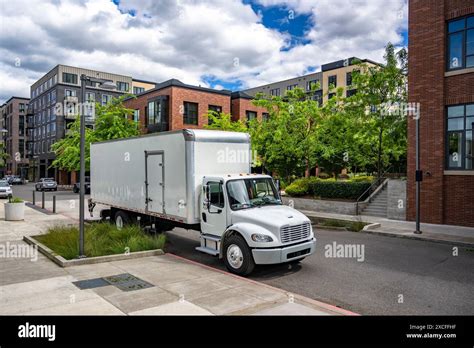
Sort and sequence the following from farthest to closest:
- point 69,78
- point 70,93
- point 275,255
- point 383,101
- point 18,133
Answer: point 18,133, point 69,78, point 70,93, point 383,101, point 275,255

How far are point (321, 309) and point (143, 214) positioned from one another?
26.3ft

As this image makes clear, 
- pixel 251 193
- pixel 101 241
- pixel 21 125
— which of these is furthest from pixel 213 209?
pixel 21 125

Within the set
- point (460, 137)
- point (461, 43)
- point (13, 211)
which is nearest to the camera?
point (460, 137)

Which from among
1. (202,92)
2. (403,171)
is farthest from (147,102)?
(403,171)

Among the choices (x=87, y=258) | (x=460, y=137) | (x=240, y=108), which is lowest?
(x=87, y=258)

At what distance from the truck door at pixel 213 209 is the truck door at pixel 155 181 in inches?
71.0

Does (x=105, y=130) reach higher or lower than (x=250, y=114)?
lower

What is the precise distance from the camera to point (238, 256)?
8.67 metres

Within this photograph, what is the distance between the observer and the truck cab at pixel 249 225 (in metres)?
8.37

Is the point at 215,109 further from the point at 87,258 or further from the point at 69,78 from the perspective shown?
the point at 69,78

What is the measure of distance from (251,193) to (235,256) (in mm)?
1785

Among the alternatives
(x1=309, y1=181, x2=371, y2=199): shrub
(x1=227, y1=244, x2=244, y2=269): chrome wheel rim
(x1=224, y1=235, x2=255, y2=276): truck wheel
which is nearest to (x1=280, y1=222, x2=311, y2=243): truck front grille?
(x1=224, y1=235, x2=255, y2=276): truck wheel

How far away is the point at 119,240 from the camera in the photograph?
1103 cm
